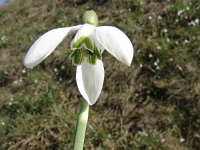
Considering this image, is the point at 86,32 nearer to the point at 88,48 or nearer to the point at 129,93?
the point at 88,48

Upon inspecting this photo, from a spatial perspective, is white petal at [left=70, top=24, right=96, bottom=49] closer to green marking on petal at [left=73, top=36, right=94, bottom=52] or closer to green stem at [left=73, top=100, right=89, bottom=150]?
green marking on petal at [left=73, top=36, right=94, bottom=52]

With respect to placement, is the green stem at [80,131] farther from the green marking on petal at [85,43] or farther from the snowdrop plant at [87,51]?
the green marking on petal at [85,43]

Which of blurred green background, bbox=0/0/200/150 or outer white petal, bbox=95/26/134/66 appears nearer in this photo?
outer white petal, bbox=95/26/134/66

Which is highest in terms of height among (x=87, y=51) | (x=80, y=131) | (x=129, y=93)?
(x=87, y=51)

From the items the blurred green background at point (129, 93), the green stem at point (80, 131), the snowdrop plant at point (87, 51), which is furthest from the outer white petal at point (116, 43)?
the blurred green background at point (129, 93)

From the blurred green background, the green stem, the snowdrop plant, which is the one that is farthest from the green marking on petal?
the blurred green background

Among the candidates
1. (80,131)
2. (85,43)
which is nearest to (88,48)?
(85,43)

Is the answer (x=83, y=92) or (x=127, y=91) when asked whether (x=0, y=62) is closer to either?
(x=127, y=91)

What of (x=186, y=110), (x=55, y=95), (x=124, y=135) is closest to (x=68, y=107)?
(x=55, y=95)
